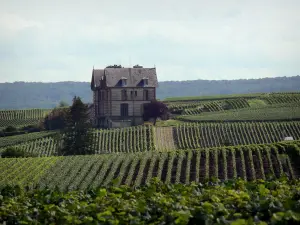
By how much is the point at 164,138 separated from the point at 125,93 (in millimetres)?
24567

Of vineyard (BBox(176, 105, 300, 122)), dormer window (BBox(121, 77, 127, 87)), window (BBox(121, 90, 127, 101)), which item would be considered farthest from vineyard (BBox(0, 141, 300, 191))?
→ dormer window (BBox(121, 77, 127, 87))

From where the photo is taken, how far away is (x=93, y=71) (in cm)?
9619

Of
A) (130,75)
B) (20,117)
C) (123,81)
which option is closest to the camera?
(123,81)

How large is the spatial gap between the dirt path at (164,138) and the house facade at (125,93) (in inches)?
746

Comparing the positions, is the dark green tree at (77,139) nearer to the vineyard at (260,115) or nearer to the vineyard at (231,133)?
the vineyard at (231,133)

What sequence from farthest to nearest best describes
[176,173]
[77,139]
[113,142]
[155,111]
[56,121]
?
1. [56,121]
2. [155,111]
3. [113,142]
4. [77,139]
5. [176,173]

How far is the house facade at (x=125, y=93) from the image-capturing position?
9219 centimetres

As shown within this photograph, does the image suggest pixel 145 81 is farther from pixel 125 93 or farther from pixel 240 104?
pixel 240 104

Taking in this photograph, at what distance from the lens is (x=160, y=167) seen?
3959cm

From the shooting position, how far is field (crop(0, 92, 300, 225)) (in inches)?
568

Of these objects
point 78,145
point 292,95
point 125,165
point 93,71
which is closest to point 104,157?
point 125,165

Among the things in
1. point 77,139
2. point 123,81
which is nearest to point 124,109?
point 123,81

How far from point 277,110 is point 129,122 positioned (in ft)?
58.1

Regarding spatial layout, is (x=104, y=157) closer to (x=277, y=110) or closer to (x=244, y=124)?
(x=244, y=124)
